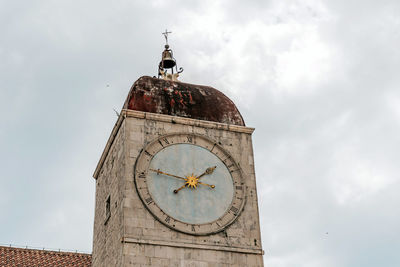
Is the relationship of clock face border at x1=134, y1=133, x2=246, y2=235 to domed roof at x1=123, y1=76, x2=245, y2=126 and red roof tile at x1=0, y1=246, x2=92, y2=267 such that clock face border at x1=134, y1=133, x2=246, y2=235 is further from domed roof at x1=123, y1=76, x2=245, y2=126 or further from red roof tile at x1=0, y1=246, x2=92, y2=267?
red roof tile at x1=0, y1=246, x2=92, y2=267

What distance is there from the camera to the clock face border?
2195cm

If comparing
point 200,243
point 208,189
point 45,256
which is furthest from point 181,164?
point 45,256

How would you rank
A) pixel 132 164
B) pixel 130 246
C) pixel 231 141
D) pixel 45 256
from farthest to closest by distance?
1. pixel 45 256
2. pixel 231 141
3. pixel 132 164
4. pixel 130 246

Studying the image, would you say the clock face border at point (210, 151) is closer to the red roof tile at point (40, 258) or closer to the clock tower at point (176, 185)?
the clock tower at point (176, 185)

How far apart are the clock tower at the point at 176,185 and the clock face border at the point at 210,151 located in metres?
0.03

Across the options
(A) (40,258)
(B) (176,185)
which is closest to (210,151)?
(B) (176,185)

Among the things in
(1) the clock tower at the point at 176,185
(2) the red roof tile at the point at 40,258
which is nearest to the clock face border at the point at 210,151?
(1) the clock tower at the point at 176,185

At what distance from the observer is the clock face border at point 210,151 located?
21953mm

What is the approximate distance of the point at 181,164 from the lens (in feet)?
75.5

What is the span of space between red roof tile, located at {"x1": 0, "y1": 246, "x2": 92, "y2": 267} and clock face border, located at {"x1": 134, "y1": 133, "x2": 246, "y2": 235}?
8.95 meters

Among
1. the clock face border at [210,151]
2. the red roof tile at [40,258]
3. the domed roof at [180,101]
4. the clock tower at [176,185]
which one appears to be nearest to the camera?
the clock tower at [176,185]

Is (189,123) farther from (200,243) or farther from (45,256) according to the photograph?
(45,256)

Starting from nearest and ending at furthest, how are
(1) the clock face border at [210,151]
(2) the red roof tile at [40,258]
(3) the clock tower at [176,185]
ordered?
(3) the clock tower at [176,185] < (1) the clock face border at [210,151] < (2) the red roof tile at [40,258]

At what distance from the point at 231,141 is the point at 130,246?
5.13 m
